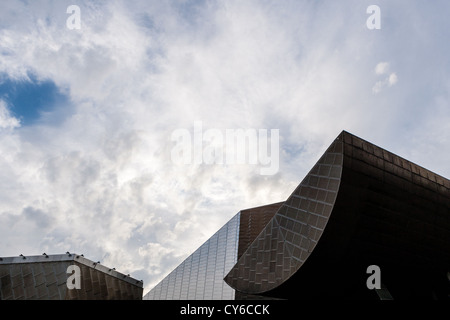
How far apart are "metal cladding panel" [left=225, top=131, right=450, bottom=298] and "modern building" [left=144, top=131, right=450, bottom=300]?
6 cm

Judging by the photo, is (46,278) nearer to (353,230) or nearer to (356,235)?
(353,230)

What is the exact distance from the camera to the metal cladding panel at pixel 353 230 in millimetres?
15875

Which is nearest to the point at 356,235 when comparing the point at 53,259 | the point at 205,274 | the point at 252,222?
the point at 53,259

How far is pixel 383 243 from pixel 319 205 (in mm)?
5279

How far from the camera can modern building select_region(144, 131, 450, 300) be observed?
15.9 meters

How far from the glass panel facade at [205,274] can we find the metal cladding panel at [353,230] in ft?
49.4

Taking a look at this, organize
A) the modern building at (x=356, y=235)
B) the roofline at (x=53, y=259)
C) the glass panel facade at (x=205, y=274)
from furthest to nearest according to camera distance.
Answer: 1. the glass panel facade at (x=205, y=274)
2. the roofline at (x=53, y=259)
3. the modern building at (x=356, y=235)

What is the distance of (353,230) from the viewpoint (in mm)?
16969

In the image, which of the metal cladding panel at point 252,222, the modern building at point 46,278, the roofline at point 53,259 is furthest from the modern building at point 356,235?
the metal cladding panel at point 252,222

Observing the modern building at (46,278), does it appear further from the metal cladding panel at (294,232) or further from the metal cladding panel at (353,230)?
the metal cladding panel at (353,230)
